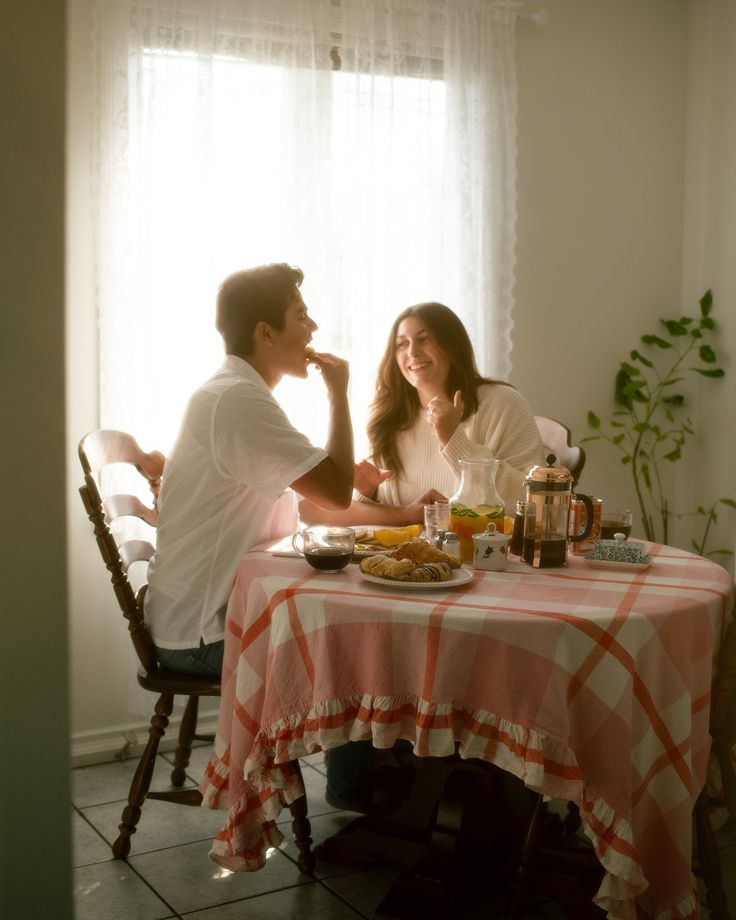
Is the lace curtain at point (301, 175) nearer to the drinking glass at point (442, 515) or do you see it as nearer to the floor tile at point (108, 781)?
the floor tile at point (108, 781)

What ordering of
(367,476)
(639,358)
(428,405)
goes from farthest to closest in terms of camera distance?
(639,358) < (428,405) < (367,476)

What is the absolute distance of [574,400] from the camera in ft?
11.9

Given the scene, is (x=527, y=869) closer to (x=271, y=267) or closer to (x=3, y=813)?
(x=271, y=267)

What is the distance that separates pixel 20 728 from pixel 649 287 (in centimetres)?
358

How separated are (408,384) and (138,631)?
115 centimetres

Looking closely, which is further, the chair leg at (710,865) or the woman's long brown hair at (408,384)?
the woman's long brown hair at (408,384)

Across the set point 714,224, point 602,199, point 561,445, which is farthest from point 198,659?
point 714,224

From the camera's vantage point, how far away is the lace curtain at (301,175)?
2789 millimetres

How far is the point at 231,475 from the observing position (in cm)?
204

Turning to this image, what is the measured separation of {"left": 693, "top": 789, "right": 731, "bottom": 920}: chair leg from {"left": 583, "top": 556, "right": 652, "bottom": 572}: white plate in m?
0.45

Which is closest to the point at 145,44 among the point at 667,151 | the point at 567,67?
the point at 567,67

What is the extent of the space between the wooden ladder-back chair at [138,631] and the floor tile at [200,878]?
2.3 inches

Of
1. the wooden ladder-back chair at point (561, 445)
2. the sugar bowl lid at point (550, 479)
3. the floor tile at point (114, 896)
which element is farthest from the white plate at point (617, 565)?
the floor tile at point (114, 896)

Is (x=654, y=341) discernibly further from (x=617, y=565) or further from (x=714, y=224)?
(x=617, y=565)
